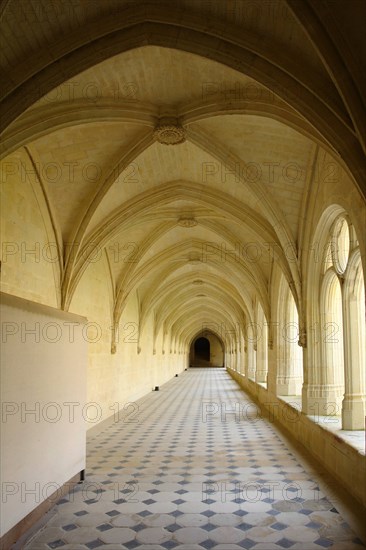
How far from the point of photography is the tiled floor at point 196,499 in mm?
4184

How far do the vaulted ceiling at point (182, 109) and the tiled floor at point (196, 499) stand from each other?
3.27 meters

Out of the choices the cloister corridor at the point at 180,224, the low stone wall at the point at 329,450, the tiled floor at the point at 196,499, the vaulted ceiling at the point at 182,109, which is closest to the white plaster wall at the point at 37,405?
the cloister corridor at the point at 180,224

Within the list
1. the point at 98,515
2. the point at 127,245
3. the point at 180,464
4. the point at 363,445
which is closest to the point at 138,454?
the point at 180,464

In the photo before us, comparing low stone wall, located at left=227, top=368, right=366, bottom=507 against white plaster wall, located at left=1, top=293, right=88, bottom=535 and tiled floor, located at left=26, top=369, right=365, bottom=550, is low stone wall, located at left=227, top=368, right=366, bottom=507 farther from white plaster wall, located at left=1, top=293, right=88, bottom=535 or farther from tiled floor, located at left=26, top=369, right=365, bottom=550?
white plaster wall, located at left=1, top=293, right=88, bottom=535

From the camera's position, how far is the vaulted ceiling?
4.83 meters

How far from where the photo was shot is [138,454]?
25.3 ft

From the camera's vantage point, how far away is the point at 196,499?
5.30 meters

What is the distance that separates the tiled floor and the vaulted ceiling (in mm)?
3265

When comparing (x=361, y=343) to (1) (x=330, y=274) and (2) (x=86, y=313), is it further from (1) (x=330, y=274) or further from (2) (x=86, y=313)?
(2) (x=86, y=313)

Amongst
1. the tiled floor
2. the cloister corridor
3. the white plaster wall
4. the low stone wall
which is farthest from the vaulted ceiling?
the tiled floor

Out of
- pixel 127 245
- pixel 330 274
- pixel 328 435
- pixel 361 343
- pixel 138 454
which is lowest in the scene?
pixel 138 454

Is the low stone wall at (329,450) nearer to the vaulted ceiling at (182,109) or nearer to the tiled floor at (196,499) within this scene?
the tiled floor at (196,499)

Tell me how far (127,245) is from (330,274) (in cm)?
637

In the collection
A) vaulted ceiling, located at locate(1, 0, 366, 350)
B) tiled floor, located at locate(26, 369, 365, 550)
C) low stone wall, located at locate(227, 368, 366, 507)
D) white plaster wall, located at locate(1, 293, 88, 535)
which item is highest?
vaulted ceiling, located at locate(1, 0, 366, 350)
